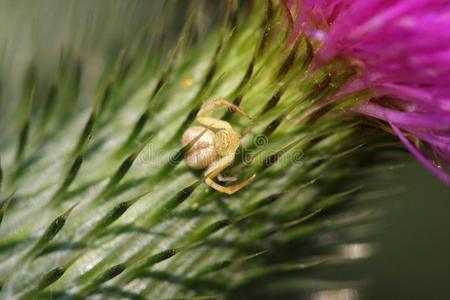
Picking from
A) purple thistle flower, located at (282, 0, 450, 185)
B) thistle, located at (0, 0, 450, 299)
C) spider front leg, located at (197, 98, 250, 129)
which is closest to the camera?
purple thistle flower, located at (282, 0, 450, 185)

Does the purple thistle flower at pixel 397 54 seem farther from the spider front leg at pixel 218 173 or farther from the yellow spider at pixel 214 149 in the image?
the spider front leg at pixel 218 173

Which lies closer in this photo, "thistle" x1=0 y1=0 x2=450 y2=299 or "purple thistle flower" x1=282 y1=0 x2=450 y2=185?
"purple thistle flower" x1=282 y1=0 x2=450 y2=185

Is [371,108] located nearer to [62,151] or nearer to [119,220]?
[119,220]

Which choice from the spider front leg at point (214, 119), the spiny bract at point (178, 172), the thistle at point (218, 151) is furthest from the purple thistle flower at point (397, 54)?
the spider front leg at point (214, 119)

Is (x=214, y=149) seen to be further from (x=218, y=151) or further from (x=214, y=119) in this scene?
(x=214, y=119)

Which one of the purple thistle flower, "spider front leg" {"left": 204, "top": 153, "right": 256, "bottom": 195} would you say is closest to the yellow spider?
"spider front leg" {"left": 204, "top": 153, "right": 256, "bottom": 195}

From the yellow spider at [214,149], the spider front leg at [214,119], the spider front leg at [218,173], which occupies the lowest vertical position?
the spider front leg at [218,173]

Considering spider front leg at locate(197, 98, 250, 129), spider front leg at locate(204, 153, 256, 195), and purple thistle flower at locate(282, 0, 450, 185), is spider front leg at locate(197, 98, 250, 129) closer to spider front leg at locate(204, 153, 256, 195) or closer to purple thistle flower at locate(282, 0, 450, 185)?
spider front leg at locate(204, 153, 256, 195)
